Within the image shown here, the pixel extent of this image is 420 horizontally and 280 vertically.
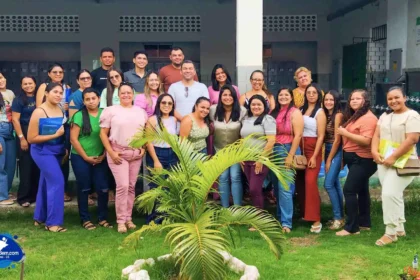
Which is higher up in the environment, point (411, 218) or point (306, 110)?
point (306, 110)

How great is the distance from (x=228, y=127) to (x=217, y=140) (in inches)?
7.5

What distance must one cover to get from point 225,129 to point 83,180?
158 centimetres

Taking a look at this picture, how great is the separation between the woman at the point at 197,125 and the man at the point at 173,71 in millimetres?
1144

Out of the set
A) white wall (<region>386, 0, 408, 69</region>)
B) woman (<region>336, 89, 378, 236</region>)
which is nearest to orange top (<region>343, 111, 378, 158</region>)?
woman (<region>336, 89, 378, 236</region>)

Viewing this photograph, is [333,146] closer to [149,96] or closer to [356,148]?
[356,148]

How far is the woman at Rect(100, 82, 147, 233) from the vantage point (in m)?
5.14

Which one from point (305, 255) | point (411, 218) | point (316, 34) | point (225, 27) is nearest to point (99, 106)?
point (305, 255)

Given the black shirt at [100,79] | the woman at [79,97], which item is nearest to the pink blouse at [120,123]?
the woman at [79,97]

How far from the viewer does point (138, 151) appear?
5293 millimetres

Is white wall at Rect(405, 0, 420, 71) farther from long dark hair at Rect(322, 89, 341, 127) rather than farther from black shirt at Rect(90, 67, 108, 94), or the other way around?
black shirt at Rect(90, 67, 108, 94)

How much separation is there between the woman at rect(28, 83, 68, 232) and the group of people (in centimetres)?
1

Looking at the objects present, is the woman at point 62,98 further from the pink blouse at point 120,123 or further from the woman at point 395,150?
the woman at point 395,150

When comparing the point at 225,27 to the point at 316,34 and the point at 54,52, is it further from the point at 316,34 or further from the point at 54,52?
the point at 54,52

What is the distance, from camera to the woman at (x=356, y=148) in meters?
5.02
